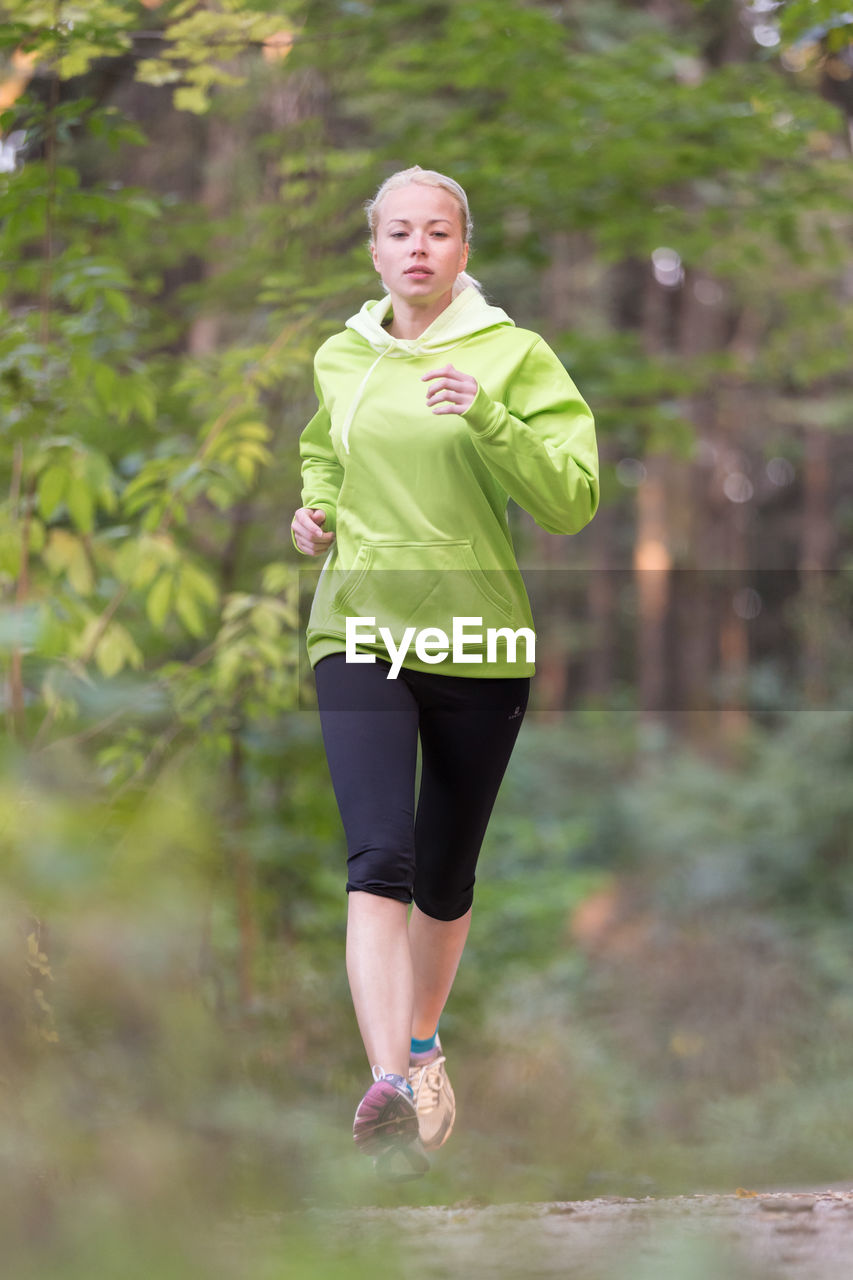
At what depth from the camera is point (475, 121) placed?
6094mm

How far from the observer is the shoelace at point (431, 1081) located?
300 centimetres

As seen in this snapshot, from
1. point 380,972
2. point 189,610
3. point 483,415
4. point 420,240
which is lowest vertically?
point 380,972

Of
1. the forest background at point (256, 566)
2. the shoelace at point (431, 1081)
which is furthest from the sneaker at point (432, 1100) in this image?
the forest background at point (256, 566)

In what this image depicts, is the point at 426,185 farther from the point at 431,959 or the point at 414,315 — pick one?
the point at 431,959

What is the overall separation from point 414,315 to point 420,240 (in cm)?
15

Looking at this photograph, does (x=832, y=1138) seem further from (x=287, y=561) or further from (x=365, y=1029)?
(x=365, y=1029)

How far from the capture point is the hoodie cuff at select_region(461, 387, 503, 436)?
2.24 m

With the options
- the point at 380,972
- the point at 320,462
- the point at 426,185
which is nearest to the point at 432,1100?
the point at 380,972

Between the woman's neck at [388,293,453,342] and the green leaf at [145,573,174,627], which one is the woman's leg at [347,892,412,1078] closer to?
the woman's neck at [388,293,453,342]

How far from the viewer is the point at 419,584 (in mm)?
2514

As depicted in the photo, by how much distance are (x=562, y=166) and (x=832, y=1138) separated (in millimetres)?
6736

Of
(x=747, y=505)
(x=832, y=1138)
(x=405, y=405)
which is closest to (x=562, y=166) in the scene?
(x=405, y=405)

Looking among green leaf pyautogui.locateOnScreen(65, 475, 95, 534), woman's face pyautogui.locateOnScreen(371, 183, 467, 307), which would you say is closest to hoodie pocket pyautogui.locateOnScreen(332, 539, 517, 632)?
woman's face pyautogui.locateOnScreen(371, 183, 467, 307)

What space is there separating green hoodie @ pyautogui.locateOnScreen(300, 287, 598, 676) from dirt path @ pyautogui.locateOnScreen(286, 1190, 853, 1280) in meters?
1.66
